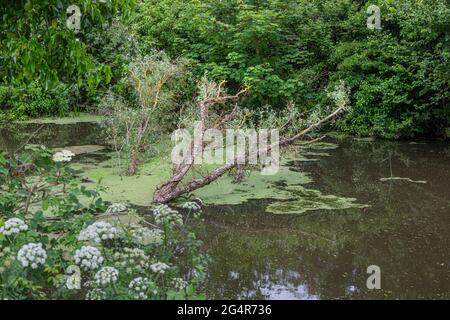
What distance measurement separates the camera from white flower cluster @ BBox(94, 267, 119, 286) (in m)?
3.09

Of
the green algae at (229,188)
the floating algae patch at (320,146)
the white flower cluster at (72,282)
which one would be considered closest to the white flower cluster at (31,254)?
the white flower cluster at (72,282)

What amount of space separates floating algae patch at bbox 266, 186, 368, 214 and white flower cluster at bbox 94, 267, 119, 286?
4180 millimetres

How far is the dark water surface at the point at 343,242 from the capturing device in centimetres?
511

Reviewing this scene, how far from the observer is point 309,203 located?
7.49m

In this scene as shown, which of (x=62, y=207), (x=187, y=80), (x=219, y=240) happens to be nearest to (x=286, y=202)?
(x=219, y=240)

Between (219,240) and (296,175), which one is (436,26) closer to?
(296,175)

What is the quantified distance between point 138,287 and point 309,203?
465cm

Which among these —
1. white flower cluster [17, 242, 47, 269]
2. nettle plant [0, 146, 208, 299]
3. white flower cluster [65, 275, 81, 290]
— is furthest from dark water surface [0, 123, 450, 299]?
white flower cluster [17, 242, 47, 269]

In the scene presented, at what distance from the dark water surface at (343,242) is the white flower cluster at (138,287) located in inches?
62.1

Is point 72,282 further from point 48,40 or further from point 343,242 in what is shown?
point 343,242

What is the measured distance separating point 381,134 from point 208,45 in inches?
199

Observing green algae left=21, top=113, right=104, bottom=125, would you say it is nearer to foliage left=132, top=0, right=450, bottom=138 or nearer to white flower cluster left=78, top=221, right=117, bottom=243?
foliage left=132, top=0, right=450, bottom=138

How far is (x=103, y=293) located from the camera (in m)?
3.25

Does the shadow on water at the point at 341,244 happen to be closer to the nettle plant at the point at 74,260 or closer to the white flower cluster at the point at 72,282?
the nettle plant at the point at 74,260
